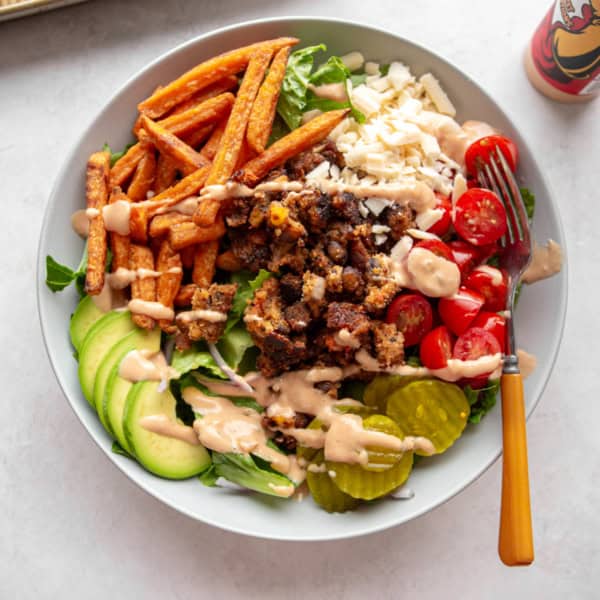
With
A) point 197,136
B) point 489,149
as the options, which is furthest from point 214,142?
point 489,149

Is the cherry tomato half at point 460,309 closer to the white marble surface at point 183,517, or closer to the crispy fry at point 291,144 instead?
the white marble surface at point 183,517

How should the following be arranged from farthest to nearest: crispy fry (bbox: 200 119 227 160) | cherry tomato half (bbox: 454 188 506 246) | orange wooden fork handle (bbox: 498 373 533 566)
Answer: crispy fry (bbox: 200 119 227 160), cherry tomato half (bbox: 454 188 506 246), orange wooden fork handle (bbox: 498 373 533 566)

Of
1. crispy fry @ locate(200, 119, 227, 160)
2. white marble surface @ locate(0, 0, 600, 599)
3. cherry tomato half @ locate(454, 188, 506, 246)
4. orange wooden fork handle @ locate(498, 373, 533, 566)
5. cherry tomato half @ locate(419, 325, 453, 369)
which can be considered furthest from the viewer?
white marble surface @ locate(0, 0, 600, 599)

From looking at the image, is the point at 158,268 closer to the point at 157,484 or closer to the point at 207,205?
the point at 207,205

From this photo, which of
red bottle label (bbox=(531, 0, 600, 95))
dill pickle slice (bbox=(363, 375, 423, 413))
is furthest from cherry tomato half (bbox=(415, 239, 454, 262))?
red bottle label (bbox=(531, 0, 600, 95))

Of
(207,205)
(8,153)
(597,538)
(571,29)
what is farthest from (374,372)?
(8,153)

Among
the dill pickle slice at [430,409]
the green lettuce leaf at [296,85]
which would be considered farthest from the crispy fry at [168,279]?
the dill pickle slice at [430,409]

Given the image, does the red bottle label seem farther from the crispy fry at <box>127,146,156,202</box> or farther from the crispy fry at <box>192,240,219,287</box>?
the crispy fry at <box>127,146,156,202</box>
